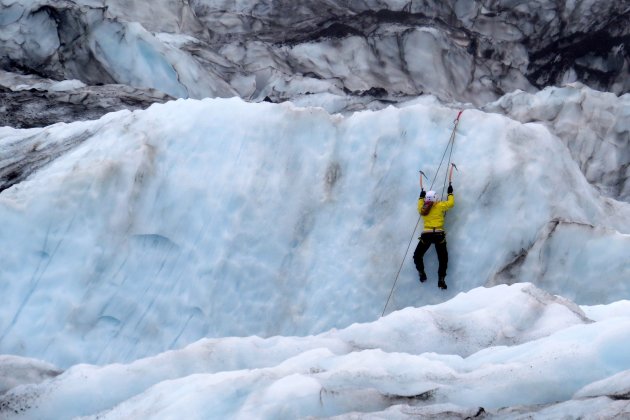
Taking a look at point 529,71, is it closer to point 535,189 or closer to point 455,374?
point 535,189

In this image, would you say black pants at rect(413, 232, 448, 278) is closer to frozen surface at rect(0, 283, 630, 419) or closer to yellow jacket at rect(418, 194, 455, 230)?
yellow jacket at rect(418, 194, 455, 230)

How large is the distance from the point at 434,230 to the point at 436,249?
9.2 inches

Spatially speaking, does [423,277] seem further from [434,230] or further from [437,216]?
[437,216]

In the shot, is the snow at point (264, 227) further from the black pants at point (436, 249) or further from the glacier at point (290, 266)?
the black pants at point (436, 249)

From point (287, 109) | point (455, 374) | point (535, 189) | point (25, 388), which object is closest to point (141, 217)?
point (287, 109)

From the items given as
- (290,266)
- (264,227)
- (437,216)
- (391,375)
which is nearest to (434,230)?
(437,216)

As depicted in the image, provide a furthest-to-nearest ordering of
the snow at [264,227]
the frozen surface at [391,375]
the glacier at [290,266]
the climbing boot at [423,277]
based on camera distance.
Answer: the climbing boot at [423,277] < the snow at [264,227] < the glacier at [290,266] < the frozen surface at [391,375]

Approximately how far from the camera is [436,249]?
9.12m

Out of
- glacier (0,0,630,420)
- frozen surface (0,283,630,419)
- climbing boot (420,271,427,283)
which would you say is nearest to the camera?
frozen surface (0,283,630,419)

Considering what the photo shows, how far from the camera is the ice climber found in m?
9.02

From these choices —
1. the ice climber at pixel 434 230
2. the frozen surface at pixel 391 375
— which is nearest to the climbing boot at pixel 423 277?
the ice climber at pixel 434 230

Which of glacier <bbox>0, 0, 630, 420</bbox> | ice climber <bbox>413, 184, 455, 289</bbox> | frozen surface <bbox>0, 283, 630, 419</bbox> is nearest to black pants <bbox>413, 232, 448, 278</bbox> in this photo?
ice climber <bbox>413, 184, 455, 289</bbox>

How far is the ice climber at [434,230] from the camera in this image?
29.6 feet

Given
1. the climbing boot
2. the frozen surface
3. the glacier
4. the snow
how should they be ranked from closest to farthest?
the frozen surface < the glacier < the snow < the climbing boot
